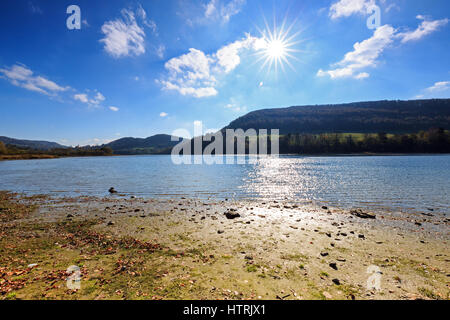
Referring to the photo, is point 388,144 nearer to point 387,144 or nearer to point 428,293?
point 387,144

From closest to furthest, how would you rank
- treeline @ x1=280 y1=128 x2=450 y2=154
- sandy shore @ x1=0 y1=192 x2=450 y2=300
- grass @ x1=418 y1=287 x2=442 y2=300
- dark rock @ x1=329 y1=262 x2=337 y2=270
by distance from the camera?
1. grass @ x1=418 y1=287 x2=442 y2=300
2. sandy shore @ x1=0 y1=192 x2=450 y2=300
3. dark rock @ x1=329 y1=262 x2=337 y2=270
4. treeline @ x1=280 y1=128 x2=450 y2=154

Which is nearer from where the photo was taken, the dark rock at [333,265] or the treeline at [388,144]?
the dark rock at [333,265]

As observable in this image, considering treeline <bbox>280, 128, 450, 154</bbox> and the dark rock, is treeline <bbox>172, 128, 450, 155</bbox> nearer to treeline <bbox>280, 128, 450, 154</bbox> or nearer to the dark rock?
treeline <bbox>280, 128, 450, 154</bbox>

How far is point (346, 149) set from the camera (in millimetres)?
185000

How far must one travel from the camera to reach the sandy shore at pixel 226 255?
24.6 ft

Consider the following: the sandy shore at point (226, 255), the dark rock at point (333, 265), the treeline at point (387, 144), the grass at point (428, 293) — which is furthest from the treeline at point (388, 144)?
the grass at point (428, 293)

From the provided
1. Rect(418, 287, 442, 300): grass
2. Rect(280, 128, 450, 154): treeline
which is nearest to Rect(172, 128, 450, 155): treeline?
Rect(280, 128, 450, 154): treeline

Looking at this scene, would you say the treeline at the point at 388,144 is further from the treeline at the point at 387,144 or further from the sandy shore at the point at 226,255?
the sandy shore at the point at 226,255

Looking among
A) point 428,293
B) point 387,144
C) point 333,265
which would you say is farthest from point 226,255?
point 387,144

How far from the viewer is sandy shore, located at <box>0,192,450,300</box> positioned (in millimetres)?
7488

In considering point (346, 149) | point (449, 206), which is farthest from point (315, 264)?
point (346, 149)

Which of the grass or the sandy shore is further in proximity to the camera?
the sandy shore
